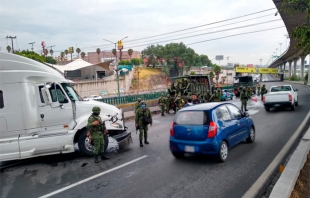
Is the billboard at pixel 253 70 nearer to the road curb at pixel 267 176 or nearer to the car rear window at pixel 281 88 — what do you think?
the car rear window at pixel 281 88

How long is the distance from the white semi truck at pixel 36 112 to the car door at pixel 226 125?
3.90 m

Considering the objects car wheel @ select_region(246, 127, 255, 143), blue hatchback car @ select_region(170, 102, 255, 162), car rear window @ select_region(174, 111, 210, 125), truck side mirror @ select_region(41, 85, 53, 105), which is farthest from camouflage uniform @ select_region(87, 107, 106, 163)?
car wheel @ select_region(246, 127, 255, 143)

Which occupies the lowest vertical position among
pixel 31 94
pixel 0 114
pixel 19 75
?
pixel 0 114

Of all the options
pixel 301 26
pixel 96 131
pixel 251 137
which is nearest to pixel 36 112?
pixel 96 131

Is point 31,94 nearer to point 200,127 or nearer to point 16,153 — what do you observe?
point 16,153

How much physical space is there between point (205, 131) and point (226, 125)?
2.71ft

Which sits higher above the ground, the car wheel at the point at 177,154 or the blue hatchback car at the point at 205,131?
the blue hatchback car at the point at 205,131

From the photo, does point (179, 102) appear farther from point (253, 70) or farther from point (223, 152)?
point (253, 70)

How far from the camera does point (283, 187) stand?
4609mm

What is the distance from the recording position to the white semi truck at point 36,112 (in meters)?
7.39

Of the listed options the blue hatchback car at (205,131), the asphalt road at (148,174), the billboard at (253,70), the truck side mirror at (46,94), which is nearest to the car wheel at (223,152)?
the blue hatchback car at (205,131)

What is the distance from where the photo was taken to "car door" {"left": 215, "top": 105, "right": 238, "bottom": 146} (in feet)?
23.6

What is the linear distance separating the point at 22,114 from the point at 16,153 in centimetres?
108

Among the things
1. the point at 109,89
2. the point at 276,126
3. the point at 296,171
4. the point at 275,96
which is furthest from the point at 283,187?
the point at 109,89
